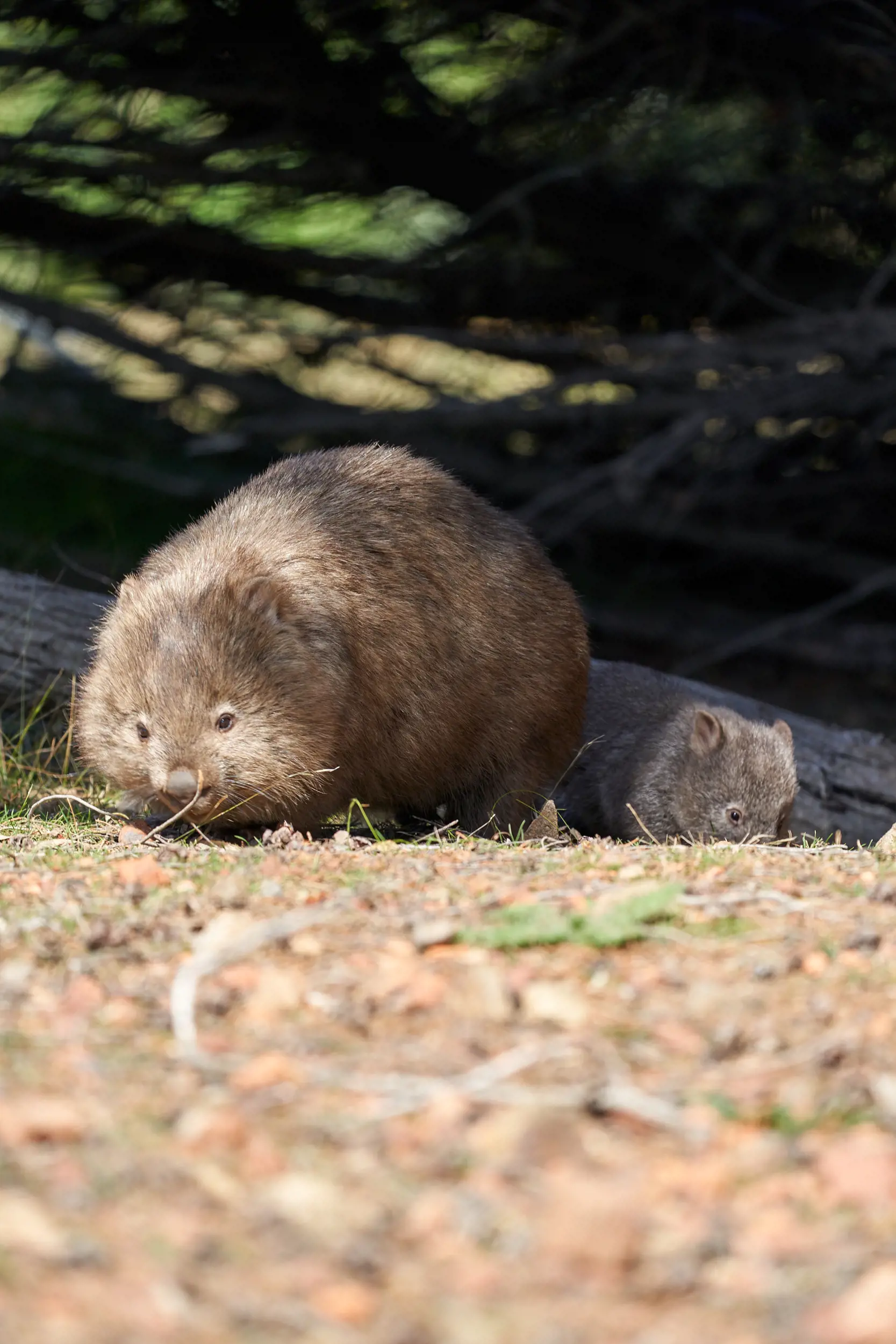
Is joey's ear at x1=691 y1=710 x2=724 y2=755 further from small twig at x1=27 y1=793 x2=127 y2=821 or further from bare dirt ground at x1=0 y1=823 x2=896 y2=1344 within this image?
bare dirt ground at x1=0 y1=823 x2=896 y2=1344

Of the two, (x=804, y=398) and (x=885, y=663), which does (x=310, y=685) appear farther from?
(x=885, y=663)

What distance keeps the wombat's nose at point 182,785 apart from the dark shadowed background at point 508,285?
9.48 feet

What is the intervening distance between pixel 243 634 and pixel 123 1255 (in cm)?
326

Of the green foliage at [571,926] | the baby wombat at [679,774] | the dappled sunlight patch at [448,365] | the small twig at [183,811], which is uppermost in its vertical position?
the green foliage at [571,926]

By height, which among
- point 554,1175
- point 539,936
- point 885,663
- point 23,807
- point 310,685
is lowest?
point 885,663

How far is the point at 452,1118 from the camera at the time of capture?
7.25 feet

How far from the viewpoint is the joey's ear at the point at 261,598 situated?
503cm

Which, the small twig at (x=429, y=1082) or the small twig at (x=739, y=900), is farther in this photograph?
the small twig at (x=739, y=900)

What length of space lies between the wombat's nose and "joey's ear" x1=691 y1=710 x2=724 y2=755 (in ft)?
8.41

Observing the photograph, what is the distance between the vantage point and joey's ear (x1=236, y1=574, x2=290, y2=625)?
5027mm

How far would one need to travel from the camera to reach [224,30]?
7406 mm

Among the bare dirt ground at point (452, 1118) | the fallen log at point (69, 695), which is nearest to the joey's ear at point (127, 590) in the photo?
the fallen log at point (69, 695)

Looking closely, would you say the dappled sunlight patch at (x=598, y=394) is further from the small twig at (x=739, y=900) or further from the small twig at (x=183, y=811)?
the small twig at (x=739, y=900)

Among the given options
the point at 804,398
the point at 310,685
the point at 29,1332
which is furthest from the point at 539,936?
the point at 804,398
